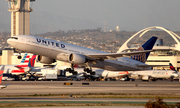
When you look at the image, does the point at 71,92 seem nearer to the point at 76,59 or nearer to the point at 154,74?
the point at 76,59

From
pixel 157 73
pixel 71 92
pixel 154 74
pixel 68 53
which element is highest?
pixel 68 53

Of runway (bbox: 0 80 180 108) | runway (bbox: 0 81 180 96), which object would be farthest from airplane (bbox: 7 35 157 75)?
runway (bbox: 0 80 180 108)

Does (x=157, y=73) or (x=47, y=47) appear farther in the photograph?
(x=157, y=73)

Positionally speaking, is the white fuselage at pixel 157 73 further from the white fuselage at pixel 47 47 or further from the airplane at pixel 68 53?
the white fuselage at pixel 47 47

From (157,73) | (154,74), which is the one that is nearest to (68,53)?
(154,74)

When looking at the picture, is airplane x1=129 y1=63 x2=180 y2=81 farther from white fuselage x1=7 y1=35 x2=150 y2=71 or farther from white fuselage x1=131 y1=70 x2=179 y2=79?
white fuselage x1=7 y1=35 x2=150 y2=71

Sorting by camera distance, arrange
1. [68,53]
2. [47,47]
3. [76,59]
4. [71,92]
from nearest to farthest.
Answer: [71,92] → [47,47] → [76,59] → [68,53]

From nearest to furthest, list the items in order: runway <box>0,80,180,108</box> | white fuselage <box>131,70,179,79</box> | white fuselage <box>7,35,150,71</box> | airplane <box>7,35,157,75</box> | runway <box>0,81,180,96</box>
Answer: runway <box>0,80,180,108</box>, runway <box>0,81,180,96</box>, white fuselage <box>7,35,150,71</box>, airplane <box>7,35,157,75</box>, white fuselage <box>131,70,179,79</box>

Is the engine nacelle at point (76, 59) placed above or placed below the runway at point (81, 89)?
above

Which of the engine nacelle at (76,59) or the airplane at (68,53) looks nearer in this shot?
the airplane at (68,53)

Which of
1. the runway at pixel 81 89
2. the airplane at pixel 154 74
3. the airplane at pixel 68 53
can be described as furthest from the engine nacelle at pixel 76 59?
the airplane at pixel 154 74

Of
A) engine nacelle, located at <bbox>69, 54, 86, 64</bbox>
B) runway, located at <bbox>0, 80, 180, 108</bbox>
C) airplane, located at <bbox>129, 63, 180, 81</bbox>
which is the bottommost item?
runway, located at <bbox>0, 80, 180, 108</bbox>

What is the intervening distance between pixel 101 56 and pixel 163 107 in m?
32.0

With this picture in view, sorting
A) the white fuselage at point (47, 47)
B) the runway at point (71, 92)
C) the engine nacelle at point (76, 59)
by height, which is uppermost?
the white fuselage at point (47, 47)
